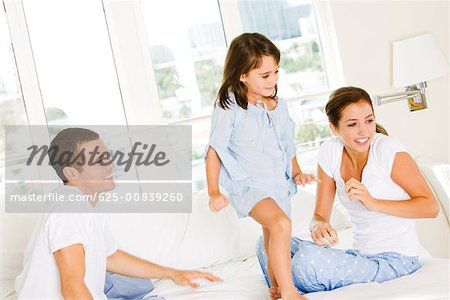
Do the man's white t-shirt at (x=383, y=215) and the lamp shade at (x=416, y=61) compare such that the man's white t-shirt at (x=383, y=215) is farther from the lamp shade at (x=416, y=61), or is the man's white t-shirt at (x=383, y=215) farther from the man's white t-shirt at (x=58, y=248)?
the lamp shade at (x=416, y=61)

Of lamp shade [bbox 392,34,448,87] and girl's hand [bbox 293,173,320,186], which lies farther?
lamp shade [bbox 392,34,448,87]

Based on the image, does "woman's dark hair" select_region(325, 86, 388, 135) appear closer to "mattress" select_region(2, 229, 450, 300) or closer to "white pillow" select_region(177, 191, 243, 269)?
"mattress" select_region(2, 229, 450, 300)

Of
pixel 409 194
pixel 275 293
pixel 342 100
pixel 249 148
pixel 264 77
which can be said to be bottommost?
Answer: pixel 275 293

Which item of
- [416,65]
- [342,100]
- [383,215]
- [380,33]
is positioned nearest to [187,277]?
[383,215]

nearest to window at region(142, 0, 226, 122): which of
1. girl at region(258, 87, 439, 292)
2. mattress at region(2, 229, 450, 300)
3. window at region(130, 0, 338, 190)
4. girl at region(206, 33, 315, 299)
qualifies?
window at region(130, 0, 338, 190)

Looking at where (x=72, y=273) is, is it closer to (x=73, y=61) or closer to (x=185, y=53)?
(x=73, y=61)

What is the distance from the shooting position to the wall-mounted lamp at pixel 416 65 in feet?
10.3

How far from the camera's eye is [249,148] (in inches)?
87.3

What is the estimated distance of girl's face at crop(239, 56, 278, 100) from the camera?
2145mm

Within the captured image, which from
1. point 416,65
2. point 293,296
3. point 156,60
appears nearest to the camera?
point 293,296

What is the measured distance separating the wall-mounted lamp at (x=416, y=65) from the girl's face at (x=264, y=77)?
106 cm

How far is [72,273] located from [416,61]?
2140 mm

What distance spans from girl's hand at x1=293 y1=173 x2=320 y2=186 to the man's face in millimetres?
665

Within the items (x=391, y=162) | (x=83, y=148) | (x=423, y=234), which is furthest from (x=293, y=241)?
(x=423, y=234)
